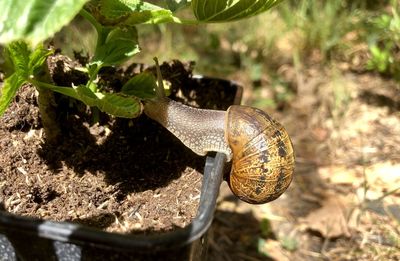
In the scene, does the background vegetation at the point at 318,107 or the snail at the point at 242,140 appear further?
the background vegetation at the point at 318,107

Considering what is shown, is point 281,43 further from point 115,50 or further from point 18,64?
point 18,64

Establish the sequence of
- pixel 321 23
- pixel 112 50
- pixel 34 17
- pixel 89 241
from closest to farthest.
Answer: pixel 34 17 < pixel 89 241 < pixel 112 50 < pixel 321 23

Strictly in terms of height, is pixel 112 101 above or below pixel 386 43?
below

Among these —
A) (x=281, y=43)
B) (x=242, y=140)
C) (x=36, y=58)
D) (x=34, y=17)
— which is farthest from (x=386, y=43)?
(x=34, y=17)

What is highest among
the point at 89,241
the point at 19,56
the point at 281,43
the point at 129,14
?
the point at 281,43

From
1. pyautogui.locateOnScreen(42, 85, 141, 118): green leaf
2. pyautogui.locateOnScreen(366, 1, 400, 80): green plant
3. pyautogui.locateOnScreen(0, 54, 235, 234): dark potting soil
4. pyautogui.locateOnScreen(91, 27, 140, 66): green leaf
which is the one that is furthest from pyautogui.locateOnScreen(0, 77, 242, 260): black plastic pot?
pyautogui.locateOnScreen(366, 1, 400, 80): green plant

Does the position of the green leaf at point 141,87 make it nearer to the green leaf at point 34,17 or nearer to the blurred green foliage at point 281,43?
the green leaf at point 34,17

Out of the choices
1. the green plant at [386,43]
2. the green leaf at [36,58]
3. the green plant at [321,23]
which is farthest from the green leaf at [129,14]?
the green plant at [321,23]
